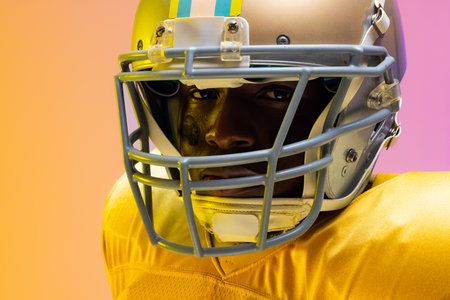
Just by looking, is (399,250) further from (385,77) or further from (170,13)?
(170,13)

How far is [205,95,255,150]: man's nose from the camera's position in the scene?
84 centimetres

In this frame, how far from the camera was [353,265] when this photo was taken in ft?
Answer: 2.72

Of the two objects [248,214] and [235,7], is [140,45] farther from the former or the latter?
[248,214]

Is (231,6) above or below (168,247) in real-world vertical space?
above

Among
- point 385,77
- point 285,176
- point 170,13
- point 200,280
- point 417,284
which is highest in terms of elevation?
point 170,13

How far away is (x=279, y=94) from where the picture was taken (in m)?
0.85

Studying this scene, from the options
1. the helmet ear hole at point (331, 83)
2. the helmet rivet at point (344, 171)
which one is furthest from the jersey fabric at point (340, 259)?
the helmet ear hole at point (331, 83)

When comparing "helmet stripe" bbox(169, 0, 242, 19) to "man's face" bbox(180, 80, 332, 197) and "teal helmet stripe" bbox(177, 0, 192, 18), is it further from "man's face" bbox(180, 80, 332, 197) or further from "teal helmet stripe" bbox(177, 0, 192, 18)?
"man's face" bbox(180, 80, 332, 197)

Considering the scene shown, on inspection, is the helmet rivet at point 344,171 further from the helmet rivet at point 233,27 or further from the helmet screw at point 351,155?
the helmet rivet at point 233,27

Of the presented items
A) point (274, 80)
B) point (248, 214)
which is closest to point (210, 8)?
point (274, 80)

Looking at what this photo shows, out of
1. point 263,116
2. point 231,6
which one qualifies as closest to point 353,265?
point 263,116

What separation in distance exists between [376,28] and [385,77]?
0.07 m

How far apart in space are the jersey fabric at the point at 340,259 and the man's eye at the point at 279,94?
195 mm

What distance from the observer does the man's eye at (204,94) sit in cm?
91
